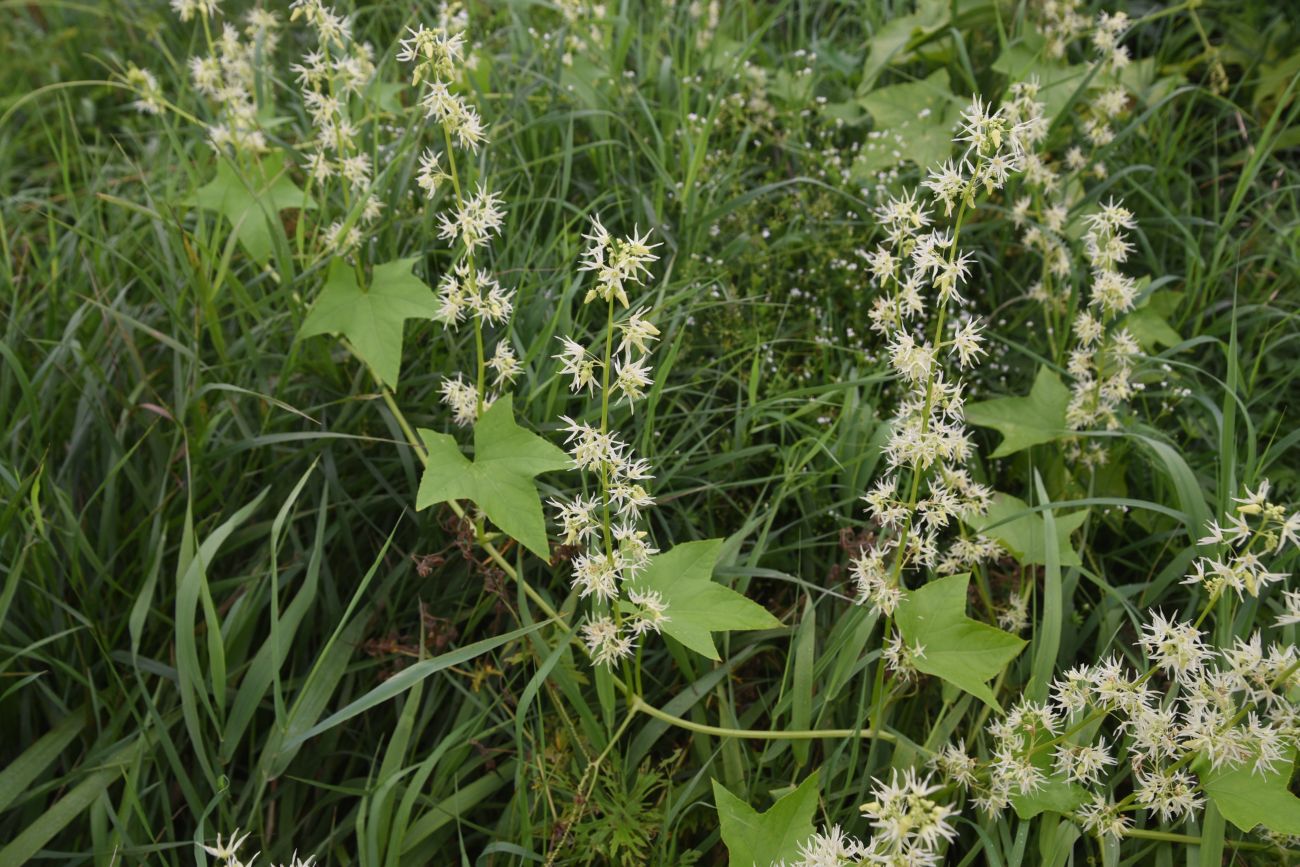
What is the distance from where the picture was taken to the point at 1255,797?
209 centimetres

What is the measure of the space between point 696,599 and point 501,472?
1.60ft

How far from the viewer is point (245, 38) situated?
546 cm

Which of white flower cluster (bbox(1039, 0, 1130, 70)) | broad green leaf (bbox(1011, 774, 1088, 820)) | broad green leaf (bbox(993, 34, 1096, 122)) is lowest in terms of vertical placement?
broad green leaf (bbox(1011, 774, 1088, 820))

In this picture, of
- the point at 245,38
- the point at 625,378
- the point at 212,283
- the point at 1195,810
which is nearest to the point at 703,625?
the point at 625,378

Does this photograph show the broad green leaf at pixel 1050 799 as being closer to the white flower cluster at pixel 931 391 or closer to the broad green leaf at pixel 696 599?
the white flower cluster at pixel 931 391

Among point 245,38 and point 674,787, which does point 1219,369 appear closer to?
point 674,787

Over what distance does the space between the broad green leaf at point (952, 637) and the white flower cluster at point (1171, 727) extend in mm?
129

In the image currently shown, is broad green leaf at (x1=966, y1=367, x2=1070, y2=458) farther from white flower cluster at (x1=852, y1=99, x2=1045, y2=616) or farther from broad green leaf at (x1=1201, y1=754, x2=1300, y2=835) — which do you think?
broad green leaf at (x1=1201, y1=754, x2=1300, y2=835)

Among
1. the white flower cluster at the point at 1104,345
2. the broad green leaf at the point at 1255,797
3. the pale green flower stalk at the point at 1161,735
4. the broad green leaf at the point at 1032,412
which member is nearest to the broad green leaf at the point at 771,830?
the pale green flower stalk at the point at 1161,735

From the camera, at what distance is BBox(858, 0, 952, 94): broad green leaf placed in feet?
13.5

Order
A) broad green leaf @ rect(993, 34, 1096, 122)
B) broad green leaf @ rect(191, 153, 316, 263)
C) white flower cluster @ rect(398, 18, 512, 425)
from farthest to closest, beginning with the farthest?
broad green leaf @ rect(993, 34, 1096, 122) < broad green leaf @ rect(191, 153, 316, 263) < white flower cluster @ rect(398, 18, 512, 425)

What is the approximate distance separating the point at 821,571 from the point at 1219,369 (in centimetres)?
158

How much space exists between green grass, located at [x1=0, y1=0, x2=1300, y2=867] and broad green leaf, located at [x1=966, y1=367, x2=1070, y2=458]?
188 mm

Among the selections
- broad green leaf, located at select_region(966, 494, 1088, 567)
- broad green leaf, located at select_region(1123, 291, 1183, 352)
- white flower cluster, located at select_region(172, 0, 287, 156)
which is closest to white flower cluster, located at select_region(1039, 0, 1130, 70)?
broad green leaf, located at select_region(1123, 291, 1183, 352)
